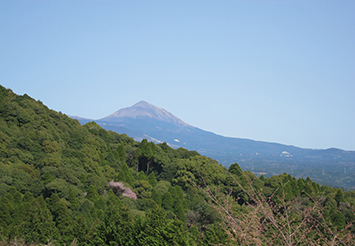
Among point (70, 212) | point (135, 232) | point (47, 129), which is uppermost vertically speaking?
point (47, 129)

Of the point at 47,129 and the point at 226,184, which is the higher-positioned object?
the point at 47,129

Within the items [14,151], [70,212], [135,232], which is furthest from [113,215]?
[14,151]

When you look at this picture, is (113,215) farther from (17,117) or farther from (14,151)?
(17,117)

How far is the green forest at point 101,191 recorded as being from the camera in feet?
56.9

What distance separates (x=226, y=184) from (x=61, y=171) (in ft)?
67.9

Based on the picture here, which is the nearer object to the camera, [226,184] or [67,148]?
[67,148]

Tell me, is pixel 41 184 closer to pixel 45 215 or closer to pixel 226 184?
pixel 45 215

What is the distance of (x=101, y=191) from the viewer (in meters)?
35.6

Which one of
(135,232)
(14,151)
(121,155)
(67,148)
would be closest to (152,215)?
(135,232)

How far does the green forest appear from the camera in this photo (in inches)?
683

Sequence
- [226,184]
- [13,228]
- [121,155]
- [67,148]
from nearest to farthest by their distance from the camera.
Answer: [13,228] → [67,148] → [226,184] → [121,155]

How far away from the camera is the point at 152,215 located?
16.6 meters

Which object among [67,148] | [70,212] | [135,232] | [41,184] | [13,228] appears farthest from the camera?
[67,148]

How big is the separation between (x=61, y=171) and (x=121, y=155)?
15734 mm
